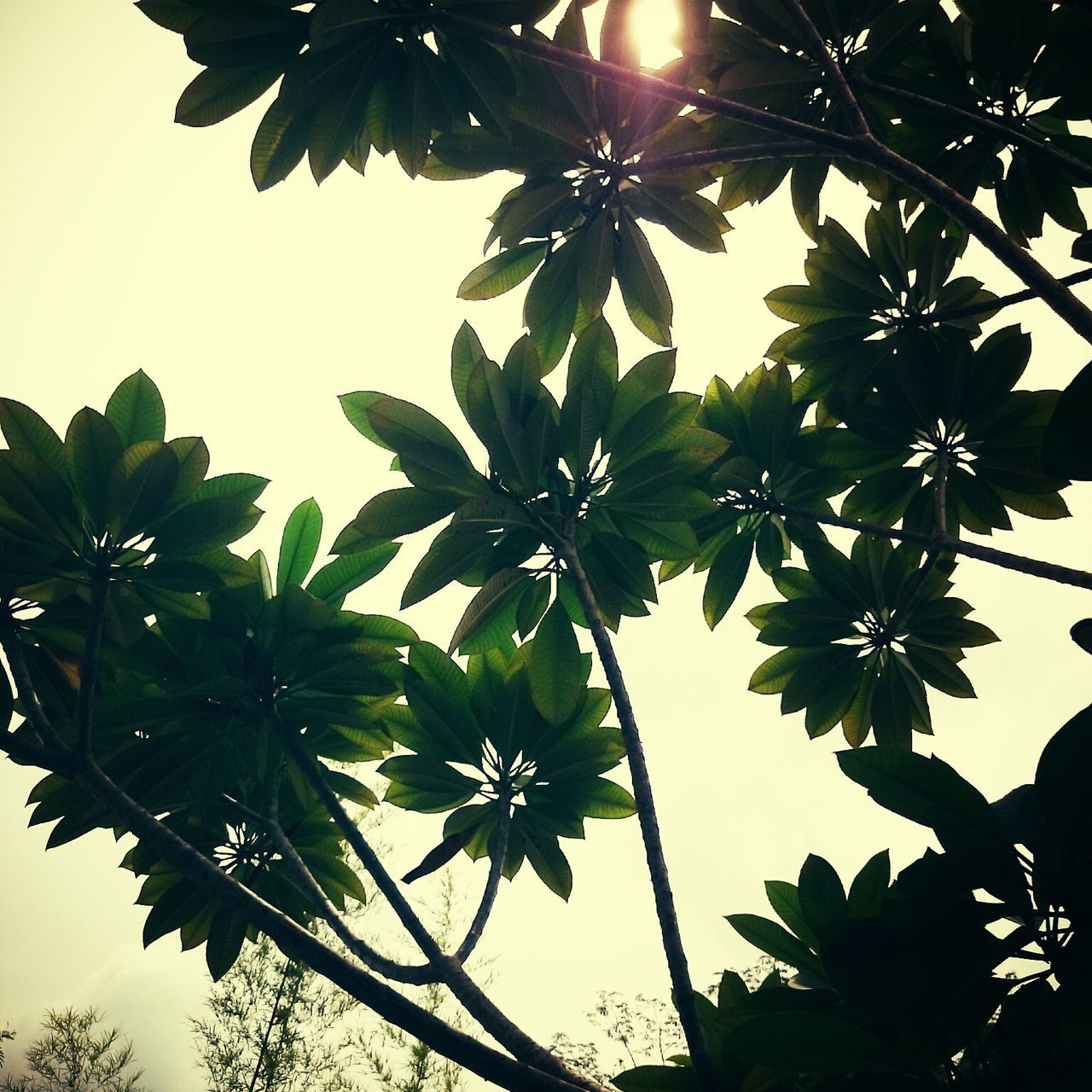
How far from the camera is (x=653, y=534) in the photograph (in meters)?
2.73

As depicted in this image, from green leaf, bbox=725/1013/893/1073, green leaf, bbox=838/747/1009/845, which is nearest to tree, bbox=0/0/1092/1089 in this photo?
green leaf, bbox=838/747/1009/845

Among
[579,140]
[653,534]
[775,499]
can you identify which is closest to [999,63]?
[579,140]

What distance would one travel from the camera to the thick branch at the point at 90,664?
2.00 metres

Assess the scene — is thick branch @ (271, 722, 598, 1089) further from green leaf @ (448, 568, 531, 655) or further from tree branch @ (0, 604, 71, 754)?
tree branch @ (0, 604, 71, 754)

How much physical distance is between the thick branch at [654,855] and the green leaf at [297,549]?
1104 mm

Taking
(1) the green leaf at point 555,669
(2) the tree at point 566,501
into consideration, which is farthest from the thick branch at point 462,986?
(1) the green leaf at point 555,669

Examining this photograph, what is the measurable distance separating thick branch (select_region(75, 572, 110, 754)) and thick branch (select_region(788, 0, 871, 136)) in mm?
2523

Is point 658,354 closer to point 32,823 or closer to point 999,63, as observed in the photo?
point 999,63

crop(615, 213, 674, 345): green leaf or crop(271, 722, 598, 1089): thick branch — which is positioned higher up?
crop(615, 213, 674, 345): green leaf

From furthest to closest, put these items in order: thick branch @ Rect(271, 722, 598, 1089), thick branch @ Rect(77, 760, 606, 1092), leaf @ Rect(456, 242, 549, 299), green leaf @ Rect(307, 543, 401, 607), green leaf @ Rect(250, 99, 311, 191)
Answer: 1. leaf @ Rect(456, 242, 549, 299)
2. green leaf @ Rect(307, 543, 401, 607)
3. green leaf @ Rect(250, 99, 311, 191)
4. thick branch @ Rect(271, 722, 598, 1089)
5. thick branch @ Rect(77, 760, 606, 1092)

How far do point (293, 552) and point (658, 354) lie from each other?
1520 millimetres

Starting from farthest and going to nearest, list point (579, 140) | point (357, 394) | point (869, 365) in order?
point (869, 365), point (579, 140), point (357, 394)

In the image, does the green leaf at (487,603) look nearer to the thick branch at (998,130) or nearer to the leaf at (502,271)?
the leaf at (502,271)

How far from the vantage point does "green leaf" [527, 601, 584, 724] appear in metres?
2.52
